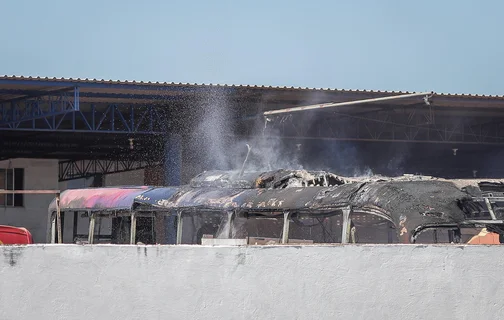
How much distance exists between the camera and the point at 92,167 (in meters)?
39.7

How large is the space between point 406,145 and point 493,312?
28.3m

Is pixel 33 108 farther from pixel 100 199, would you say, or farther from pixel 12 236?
pixel 12 236

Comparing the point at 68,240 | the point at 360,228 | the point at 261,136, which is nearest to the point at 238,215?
the point at 360,228

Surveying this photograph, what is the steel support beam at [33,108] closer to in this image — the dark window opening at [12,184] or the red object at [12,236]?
the dark window opening at [12,184]

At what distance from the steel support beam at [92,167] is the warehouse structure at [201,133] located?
67 mm

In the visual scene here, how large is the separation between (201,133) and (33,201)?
28.1ft

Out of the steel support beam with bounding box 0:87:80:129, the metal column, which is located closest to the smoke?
the metal column

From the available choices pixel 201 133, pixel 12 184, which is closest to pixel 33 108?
pixel 201 133

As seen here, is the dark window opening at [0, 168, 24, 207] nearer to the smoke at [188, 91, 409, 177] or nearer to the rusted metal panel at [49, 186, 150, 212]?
the smoke at [188, 91, 409, 177]

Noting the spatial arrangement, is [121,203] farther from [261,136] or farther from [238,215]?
[261,136]

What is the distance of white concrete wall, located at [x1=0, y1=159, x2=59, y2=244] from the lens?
3447 centimetres

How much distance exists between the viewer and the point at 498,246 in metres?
8.79

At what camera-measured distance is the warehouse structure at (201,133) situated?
27.6 m

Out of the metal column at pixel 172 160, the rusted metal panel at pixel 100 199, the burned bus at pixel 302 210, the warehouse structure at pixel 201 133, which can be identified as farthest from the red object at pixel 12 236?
the metal column at pixel 172 160
